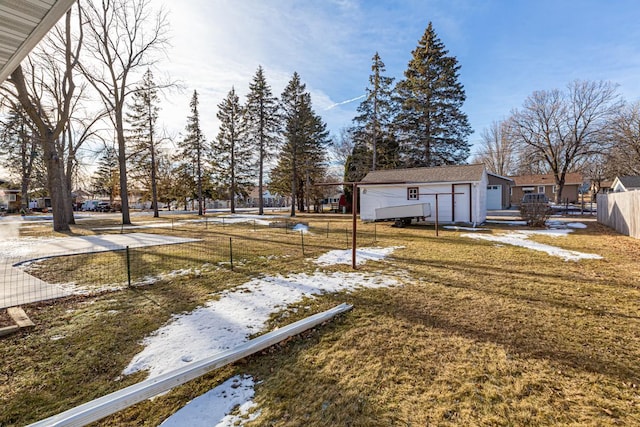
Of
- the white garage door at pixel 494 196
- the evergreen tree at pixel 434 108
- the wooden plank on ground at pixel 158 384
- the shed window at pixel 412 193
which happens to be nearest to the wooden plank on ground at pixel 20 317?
the wooden plank on ground at pixel 158 384

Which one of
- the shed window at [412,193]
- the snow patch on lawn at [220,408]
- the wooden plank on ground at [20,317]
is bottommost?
the snow patch on lawn at [220,408]

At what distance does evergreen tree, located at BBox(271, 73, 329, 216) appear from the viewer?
27141 millimetres

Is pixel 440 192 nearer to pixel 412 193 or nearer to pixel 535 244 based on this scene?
pixel 412 193

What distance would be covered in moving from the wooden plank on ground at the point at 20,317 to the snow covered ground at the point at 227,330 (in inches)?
76.8

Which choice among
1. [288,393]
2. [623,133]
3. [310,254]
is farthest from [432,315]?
[623,133]

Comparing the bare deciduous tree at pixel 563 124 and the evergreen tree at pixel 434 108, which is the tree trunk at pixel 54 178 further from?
the bare deciduous tree at pixel 563 124

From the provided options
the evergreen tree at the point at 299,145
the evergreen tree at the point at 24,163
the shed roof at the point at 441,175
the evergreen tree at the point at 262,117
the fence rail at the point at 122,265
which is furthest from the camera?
the evergreen tree at the point at 24,163

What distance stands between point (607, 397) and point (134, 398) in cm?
397

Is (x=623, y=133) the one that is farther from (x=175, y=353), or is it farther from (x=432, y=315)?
(x=175, y=353)

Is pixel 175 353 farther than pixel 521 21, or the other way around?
pixel 521 21

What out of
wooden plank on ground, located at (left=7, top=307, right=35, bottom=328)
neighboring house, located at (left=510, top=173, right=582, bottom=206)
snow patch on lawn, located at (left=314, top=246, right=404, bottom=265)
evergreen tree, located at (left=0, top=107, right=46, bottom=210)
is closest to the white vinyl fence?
snow patch on lawn, located at (left=314, top=246, right=404, bottom=265)

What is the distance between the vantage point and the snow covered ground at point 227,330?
7.66ft

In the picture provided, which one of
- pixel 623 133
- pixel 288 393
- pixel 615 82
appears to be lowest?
pixel 288 393

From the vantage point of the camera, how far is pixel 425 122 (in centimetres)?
2702
